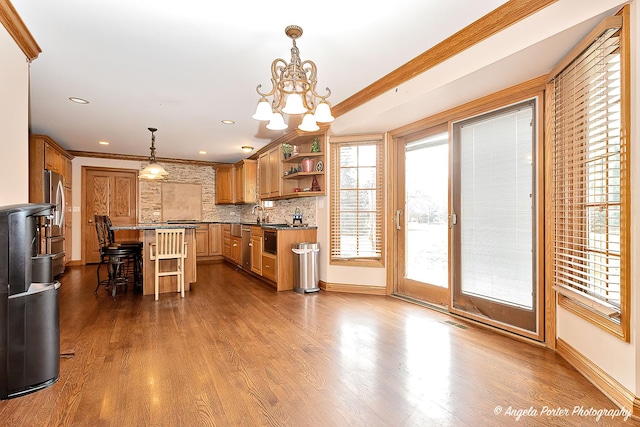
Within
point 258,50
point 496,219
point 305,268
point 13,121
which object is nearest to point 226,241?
point 305,268

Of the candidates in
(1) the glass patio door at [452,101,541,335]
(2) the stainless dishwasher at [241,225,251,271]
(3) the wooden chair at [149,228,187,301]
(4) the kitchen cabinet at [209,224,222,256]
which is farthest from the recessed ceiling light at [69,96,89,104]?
(1) the glass patio door at [452,101,541,335]

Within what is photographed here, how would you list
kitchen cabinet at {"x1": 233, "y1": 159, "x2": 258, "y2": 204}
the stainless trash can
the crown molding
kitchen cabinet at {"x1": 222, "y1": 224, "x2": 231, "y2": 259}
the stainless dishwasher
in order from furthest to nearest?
kitchen cabinet at {"x1": 222, "y1": 224, "x2": 231, "y2": 259} < kitchen cabinet at {"x1": 233, "y1": 159, "x2": 258, "y2": 204} < the stainless dishwasher < the stainless trash can < the crown molding

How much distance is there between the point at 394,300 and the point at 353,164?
188 centimetres

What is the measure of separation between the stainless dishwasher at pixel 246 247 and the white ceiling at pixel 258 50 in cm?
236

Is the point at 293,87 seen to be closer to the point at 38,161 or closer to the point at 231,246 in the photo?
the point at 38,161

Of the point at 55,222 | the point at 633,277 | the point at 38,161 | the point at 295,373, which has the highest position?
the point at 38,161

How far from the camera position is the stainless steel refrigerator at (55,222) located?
5.12 metres

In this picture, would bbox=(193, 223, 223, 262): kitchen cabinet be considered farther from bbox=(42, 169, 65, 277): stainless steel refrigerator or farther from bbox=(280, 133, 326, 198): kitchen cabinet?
bbox=(280, 133, 326, 198): kitchen cabinet

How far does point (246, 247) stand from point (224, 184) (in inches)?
98.1

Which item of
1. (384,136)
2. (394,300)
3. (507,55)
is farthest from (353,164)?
(507,55)

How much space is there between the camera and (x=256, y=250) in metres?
5.46

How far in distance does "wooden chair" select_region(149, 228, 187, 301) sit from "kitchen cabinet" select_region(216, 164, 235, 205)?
3.40m

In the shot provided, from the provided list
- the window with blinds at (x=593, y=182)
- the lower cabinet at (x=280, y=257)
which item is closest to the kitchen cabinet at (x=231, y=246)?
the lower cabinet at (x=280, y=257)

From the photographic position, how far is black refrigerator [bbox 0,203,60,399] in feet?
6.04
